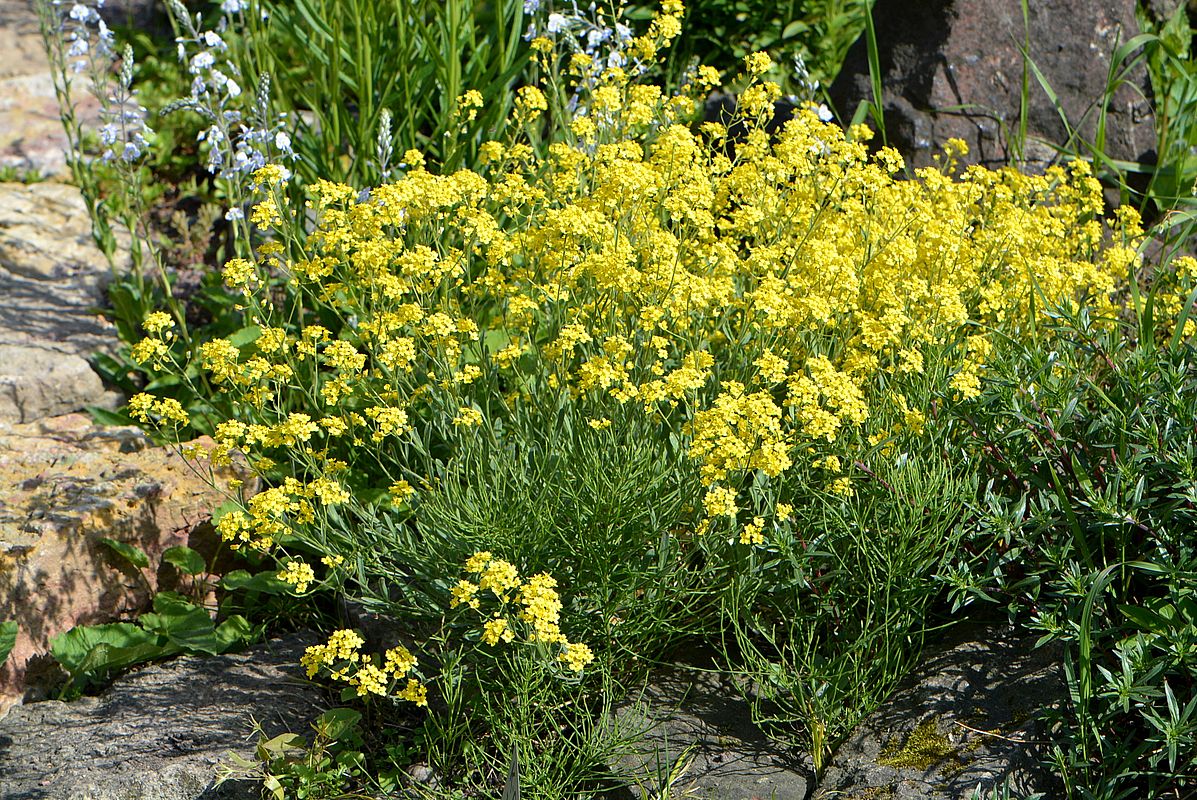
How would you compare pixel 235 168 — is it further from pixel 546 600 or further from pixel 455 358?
pixel 546 600

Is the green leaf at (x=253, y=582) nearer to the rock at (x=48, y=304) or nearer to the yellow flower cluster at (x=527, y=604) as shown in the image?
the yellow flower cluster at (x=527, y=604)

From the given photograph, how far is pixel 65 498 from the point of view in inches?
133

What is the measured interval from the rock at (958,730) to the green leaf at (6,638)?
80.0 inches

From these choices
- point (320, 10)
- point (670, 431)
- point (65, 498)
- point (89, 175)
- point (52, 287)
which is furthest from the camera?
point (52, 287)

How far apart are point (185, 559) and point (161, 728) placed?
1.90 ft

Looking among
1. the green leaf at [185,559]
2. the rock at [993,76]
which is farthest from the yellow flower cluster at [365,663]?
the rock at [993,76]

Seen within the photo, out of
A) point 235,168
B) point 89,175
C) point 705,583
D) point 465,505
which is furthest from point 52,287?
point 705,583

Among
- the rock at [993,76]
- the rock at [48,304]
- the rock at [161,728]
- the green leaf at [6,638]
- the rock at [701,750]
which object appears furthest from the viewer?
the rock at [993,76]

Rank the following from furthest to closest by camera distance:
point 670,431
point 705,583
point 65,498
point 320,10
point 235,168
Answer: point 320,10, point 235,168, point 65,498, point 670,431, point 705,583

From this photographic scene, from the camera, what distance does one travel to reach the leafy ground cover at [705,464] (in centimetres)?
252

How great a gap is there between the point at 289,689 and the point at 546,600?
1092 mm

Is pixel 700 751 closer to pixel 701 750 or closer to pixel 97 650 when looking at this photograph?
pixel 701 750

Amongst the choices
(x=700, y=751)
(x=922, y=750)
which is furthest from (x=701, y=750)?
(x=922, y=750)

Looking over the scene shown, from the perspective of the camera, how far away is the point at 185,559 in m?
3.36
